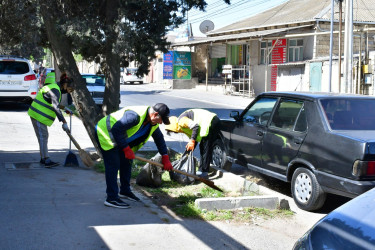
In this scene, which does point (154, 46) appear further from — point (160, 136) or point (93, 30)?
point (160, 136)

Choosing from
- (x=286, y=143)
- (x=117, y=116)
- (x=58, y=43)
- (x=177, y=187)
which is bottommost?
(x=177, y=187)

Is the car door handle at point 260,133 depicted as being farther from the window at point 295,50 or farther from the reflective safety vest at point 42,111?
the window at point 295,50

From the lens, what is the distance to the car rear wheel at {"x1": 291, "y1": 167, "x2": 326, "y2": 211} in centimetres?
586

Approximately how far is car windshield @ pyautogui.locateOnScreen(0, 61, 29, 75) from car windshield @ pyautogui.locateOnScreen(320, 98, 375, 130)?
13.2 m

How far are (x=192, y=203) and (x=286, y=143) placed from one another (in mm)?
1559

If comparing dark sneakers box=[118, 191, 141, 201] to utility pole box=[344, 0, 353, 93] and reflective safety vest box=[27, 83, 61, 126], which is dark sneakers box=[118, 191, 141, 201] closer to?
reflective safety vest box=[27, 83, 61, 126]

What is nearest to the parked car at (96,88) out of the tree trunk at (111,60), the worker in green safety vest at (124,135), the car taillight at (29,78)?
the car taillight at (29,78)

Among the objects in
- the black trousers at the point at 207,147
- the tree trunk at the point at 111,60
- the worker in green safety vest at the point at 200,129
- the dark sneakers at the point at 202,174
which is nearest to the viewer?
the worker in green safety vest at the point at 200,129

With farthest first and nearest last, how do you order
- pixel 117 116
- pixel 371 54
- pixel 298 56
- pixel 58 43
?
pixel 298 56 < pixel 371 54 < pixel 58 43 < pixel 117 116

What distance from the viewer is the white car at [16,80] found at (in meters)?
16.3

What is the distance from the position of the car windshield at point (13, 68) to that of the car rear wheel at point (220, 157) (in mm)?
10754

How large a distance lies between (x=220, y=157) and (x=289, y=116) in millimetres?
1878

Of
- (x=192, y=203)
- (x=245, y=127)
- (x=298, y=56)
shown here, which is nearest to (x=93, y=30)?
(x=245, y=127)

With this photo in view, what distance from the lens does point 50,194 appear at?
251 inches
